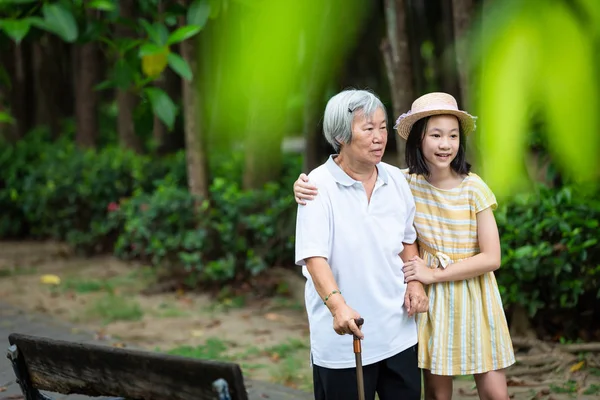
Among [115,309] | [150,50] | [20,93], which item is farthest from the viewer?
[20,93]

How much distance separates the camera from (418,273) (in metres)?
2.69

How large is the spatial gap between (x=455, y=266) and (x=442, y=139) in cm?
43

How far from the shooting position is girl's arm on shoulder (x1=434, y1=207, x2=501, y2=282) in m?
2.69

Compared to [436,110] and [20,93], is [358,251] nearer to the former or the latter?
[436,110]

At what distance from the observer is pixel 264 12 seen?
91 centimetres

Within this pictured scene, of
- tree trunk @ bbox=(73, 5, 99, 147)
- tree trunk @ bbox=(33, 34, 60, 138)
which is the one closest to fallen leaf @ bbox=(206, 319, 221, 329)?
tree trunk @ bbox=(73, 5, 99, 147)

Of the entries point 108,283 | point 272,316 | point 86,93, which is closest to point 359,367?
point 272,316

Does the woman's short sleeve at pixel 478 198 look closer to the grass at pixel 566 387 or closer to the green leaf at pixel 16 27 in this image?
the green leaf at pixel 16 27

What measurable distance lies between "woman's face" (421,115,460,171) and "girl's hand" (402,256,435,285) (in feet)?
1.13

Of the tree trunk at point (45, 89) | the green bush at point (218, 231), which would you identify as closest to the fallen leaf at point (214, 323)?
the green bush at point (218, 231)

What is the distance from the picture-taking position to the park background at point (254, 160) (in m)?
0.84

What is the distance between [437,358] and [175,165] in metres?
6.33

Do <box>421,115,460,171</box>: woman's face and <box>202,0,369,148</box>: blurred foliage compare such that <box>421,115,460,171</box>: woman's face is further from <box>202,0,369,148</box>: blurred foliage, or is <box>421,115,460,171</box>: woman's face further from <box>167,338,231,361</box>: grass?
<box>167,338,231,361</box>: grass

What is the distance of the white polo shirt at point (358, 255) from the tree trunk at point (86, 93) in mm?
8605
